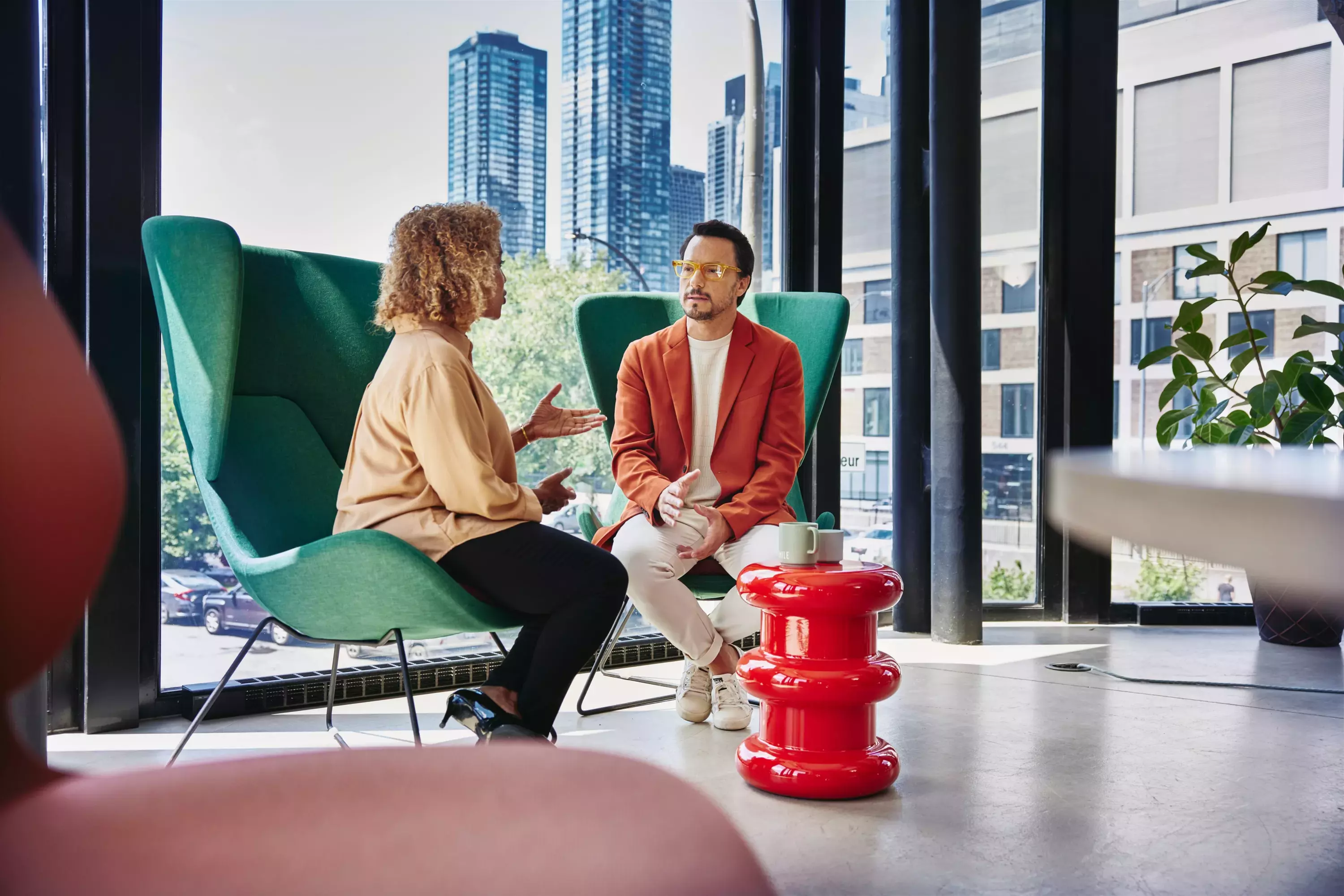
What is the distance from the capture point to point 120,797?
0.52 metres

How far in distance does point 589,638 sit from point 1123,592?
10.5ft

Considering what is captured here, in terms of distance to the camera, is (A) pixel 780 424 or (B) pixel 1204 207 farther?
(B) pixel 1204 207

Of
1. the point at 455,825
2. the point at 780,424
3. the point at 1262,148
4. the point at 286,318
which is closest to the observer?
the point at 455,825

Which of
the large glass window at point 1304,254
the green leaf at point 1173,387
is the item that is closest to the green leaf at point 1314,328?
the green leaf at point 1173,387

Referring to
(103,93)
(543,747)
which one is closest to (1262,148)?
(103,93)

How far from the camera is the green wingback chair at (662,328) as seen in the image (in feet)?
10.6

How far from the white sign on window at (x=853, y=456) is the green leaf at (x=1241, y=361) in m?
1.44

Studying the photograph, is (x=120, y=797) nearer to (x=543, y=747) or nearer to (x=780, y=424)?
(x=543, y=747)

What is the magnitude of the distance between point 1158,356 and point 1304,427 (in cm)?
58

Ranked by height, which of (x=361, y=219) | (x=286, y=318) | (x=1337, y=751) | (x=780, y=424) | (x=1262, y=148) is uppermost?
(x=1262, y=148)

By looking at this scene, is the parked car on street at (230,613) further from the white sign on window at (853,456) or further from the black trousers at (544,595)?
the white sign on window at (853,456)

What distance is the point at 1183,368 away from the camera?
4105mm

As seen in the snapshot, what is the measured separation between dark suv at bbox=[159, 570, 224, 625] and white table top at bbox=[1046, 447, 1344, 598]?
270cm

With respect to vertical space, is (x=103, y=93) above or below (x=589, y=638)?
above
